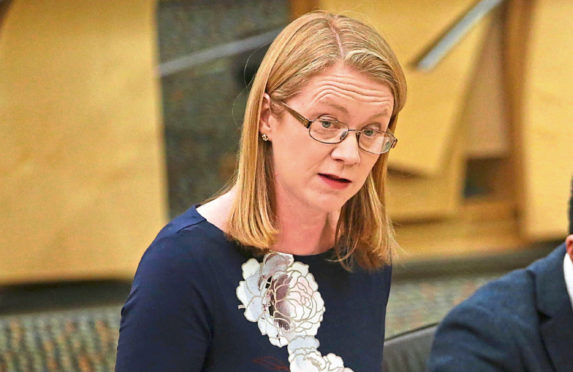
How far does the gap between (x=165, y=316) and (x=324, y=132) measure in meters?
0.38

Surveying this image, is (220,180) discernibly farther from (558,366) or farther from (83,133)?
(558,366)

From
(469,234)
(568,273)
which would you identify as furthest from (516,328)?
(469,234)

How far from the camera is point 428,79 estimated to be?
16.0 feet

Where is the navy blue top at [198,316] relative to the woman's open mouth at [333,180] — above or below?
below

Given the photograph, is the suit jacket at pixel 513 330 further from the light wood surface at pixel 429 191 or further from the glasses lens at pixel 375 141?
the light wood surface at pixel 429 191

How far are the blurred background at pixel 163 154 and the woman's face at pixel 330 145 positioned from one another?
7.57 ft

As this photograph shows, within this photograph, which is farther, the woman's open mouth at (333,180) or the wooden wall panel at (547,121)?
the wooden wall panel at (547,121)

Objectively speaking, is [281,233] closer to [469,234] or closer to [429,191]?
[429,191]

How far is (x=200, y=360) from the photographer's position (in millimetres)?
1377

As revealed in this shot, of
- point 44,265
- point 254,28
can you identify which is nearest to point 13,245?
point 44,265

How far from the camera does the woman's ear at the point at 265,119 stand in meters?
1.43

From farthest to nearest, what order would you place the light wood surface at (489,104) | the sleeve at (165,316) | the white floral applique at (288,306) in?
the light wood surface at (489,104), the white floral applique at (288,306), the sleeve at (165,316)

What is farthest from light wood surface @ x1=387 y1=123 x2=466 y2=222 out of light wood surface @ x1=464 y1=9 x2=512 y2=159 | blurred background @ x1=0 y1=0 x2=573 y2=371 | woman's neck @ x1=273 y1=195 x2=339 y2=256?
woman's neck @ x1=273 y1=195 x2=339 y2=256

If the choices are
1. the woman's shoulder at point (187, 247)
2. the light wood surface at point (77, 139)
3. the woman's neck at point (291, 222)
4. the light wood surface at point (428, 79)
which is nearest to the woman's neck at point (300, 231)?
the woman's neck at point (291, 222)
